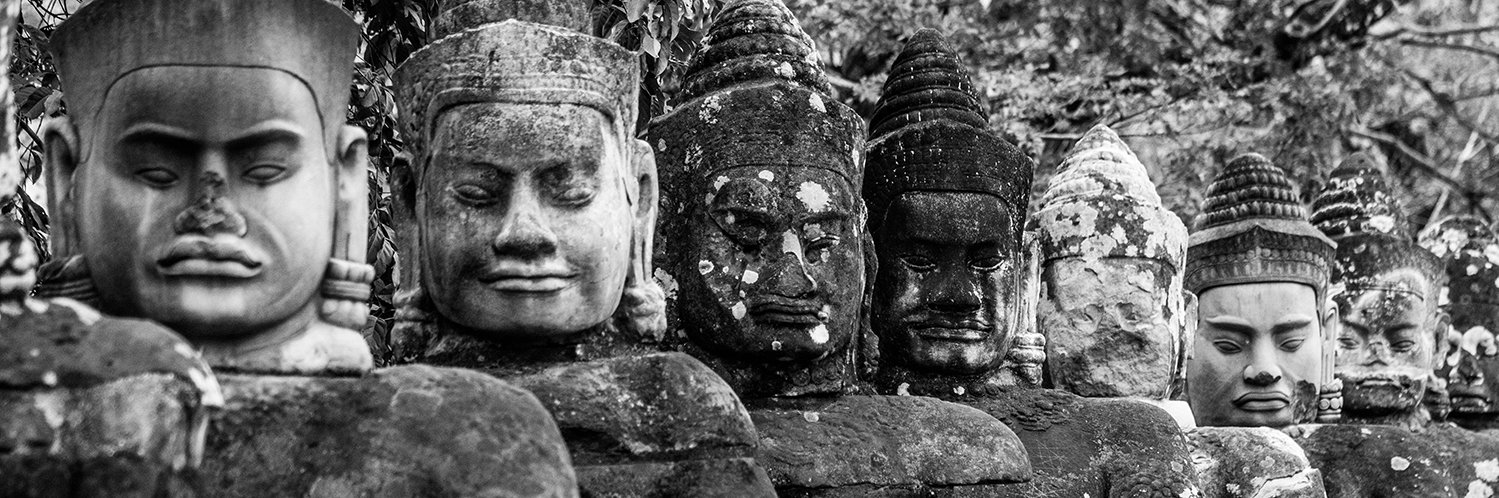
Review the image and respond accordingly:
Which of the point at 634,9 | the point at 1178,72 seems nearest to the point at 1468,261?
the point at 1178,72

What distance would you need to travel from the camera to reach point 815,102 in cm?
682

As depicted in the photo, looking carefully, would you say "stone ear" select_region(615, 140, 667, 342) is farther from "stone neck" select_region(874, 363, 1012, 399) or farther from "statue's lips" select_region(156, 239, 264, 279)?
"statue's lips" select_region(156, 239, 264, 279)

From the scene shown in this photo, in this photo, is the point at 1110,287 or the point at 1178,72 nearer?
A: the point at 1110,287

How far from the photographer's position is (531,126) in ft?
18.5

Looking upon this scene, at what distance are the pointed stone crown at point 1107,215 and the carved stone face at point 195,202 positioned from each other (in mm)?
4624

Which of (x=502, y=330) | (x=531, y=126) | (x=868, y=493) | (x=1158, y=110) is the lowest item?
(x=868, y=493)

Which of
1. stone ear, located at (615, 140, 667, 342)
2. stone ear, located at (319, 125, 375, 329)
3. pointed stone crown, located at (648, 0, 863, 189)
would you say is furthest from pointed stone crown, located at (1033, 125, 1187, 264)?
stone ear, located at (319, 125, 375, 329)

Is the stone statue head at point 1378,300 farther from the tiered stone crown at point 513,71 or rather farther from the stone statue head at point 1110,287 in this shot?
the tiered stone crown at point 513,71

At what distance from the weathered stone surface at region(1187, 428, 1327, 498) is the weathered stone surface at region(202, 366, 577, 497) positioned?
426 cm

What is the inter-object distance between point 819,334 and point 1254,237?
12.1 feet

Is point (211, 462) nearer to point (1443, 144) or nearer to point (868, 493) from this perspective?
point (868, 493)

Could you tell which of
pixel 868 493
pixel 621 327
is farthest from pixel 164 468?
pixel 868 493

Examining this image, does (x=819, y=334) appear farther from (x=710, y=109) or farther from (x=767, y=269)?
(x=710, y=109)

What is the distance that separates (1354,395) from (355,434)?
7435mm
